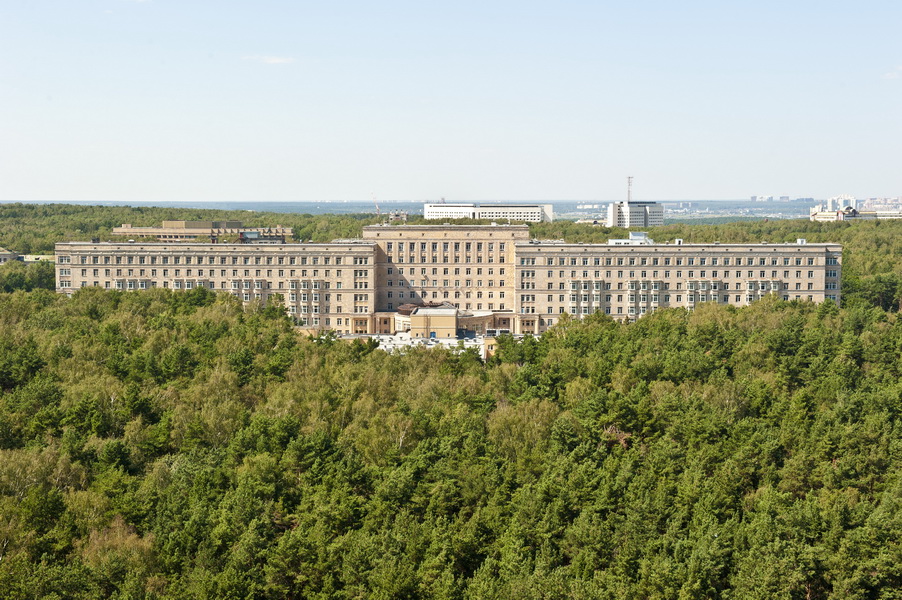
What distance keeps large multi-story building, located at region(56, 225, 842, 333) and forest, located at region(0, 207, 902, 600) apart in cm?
3874

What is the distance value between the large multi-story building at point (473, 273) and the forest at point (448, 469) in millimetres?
38744

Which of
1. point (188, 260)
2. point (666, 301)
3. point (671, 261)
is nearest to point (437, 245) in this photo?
point (671, 261)

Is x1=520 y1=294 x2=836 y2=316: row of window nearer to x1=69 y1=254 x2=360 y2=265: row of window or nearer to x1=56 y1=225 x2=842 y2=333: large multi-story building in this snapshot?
x1=56 y1=225 x2=842 y2=333: large multi-story building

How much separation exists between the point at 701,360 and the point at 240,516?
41.3 metres

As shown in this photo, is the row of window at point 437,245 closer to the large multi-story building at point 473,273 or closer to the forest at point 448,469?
the large multi-story building at point 473,273

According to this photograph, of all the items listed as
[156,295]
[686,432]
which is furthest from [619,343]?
[156,295]

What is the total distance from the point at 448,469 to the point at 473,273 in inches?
3151

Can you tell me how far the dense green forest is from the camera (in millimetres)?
52406

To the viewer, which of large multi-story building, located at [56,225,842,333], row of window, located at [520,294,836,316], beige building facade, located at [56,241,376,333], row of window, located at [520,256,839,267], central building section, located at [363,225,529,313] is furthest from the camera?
central building section, located at [363,225,529,313]

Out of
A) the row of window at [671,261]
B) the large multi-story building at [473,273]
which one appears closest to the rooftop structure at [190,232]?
the large multi-story building at [473,273]

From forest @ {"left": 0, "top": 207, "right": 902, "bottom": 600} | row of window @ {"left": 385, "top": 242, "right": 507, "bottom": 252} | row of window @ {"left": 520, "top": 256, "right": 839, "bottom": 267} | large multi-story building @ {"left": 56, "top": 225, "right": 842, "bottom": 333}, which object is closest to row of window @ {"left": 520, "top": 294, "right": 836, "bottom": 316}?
large multi-story building @ {"left": 56, "top": 225, "right": 842, "bottom": 333}

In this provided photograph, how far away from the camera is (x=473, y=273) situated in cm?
14125

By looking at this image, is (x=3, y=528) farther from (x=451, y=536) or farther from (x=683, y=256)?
(x=683, y=256)

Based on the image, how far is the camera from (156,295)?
12156cm
